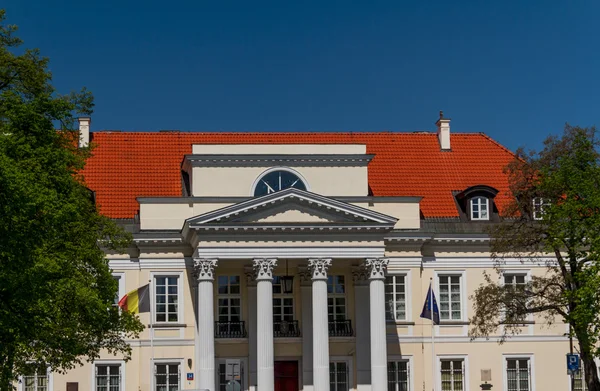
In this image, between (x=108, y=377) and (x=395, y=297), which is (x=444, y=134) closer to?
(x=395, y=297)

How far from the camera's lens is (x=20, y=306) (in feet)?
105

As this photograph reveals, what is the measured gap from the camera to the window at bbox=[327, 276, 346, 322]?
5094cm

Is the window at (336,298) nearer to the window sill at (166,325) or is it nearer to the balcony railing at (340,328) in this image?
the balcony railing at (340,328)

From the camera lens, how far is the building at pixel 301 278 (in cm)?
4759

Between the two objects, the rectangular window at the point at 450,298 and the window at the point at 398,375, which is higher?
the rectangular window at the point at 450,298

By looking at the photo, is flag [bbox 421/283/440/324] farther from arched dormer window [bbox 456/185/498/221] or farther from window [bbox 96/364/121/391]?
window [bbox 96/364/121/391]

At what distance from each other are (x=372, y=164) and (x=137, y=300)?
548 inches

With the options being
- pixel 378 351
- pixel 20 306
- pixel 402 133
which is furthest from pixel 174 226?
pixel 20 306

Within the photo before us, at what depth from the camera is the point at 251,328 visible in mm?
49969

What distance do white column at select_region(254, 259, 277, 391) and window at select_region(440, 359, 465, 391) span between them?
8.36 metres

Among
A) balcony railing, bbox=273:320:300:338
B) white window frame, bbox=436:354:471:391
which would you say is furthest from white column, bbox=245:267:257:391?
white window frame, bbox=436:354:471:391

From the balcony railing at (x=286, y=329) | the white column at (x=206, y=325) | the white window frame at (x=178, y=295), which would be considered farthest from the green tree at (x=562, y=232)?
the white window frame at (x=178, y=295)

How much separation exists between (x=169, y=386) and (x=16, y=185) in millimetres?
21319

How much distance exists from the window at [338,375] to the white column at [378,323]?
3360 mm
